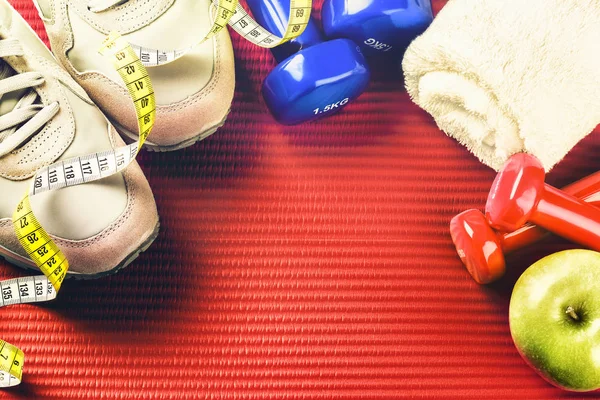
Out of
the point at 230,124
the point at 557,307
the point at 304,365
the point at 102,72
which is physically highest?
the point at 102,72

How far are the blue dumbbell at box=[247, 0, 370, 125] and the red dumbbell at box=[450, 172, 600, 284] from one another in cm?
23

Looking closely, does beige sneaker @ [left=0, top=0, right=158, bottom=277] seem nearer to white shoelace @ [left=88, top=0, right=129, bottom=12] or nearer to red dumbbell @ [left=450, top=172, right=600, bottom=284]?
white shoelace @ [left=88, top=0, right=129, bottom=12]

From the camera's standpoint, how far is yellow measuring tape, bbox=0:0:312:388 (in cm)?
65

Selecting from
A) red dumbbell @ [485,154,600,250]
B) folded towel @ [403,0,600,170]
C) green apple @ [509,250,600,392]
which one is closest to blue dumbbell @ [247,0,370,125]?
folded towel @ [403,0,600,170]

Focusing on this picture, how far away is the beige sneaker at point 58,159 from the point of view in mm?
674

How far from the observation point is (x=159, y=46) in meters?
0.70

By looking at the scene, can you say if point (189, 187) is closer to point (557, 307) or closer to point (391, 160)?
point (391, 160)

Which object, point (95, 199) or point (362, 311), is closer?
point (95, 199)

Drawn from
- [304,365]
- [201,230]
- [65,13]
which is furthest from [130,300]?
[65,13]

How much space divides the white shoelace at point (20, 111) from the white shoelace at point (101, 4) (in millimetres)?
102

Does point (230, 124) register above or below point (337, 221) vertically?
above

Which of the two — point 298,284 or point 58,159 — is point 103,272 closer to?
point 58,159

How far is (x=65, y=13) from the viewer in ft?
2.29

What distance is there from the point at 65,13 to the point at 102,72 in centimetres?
8
